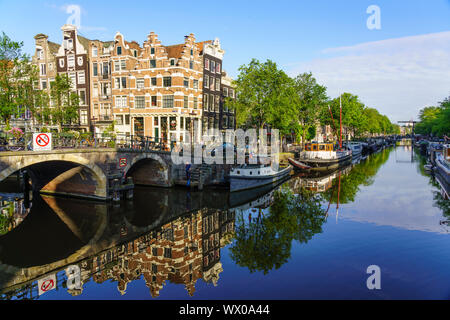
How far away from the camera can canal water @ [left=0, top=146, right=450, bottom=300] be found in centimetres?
1172

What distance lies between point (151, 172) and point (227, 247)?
1694 centimetres

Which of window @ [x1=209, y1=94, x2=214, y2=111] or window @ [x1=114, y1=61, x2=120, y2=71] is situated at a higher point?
window @ [x1=114, y1=61, x2=120, y2=71]

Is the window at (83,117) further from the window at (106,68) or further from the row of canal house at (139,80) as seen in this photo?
the window at (106,68)

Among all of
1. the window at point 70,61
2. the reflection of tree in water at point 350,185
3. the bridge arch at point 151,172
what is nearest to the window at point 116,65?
the window at point 70,61

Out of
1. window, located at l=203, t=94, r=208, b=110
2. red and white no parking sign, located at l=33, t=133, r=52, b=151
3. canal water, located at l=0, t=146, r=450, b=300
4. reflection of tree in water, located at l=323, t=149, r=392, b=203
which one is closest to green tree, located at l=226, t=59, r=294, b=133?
window, located at l=203, t=94, r=208, b=110

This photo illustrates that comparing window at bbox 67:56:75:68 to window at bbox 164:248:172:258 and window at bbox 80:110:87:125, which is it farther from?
window at bbox 164:248:172:258

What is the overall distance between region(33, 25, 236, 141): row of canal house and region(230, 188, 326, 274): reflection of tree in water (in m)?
21.7

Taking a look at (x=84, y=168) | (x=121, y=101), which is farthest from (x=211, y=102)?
(x=84, y=168)

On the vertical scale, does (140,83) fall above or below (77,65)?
below

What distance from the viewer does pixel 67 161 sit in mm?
22219

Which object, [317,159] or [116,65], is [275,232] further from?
[116,65]

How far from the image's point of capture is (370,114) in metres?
112

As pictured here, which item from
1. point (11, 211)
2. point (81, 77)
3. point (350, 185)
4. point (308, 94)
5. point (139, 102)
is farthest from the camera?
point (308, 94)

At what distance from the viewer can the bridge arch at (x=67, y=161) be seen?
1834 cm
